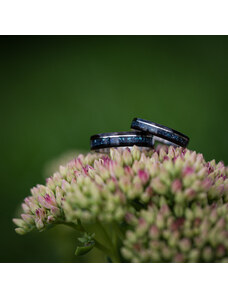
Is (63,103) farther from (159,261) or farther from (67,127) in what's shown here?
(159,261)

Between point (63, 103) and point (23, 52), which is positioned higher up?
point (23, 52)

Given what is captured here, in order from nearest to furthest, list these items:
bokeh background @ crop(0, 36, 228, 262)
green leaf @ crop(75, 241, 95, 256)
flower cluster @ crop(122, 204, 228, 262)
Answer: flower cluster @ crop(122, 204, 228, 262) → green leaf @ crop(75, 241, 95, 256) → bokeh background @ crop(0, 36, 228, 262)

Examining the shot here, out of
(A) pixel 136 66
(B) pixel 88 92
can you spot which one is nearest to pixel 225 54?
(A) pixel 136 66

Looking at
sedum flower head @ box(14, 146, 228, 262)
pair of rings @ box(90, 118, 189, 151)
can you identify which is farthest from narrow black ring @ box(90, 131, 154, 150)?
sedum flower head @ box(14, 146, 228, 262)

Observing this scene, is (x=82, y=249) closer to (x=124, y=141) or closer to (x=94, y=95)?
(x=124, y=141)

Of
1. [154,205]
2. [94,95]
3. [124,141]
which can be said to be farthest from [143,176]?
[94,95]

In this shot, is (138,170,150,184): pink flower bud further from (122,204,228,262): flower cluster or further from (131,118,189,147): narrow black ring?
(131,118,189,147): narrow black ring
